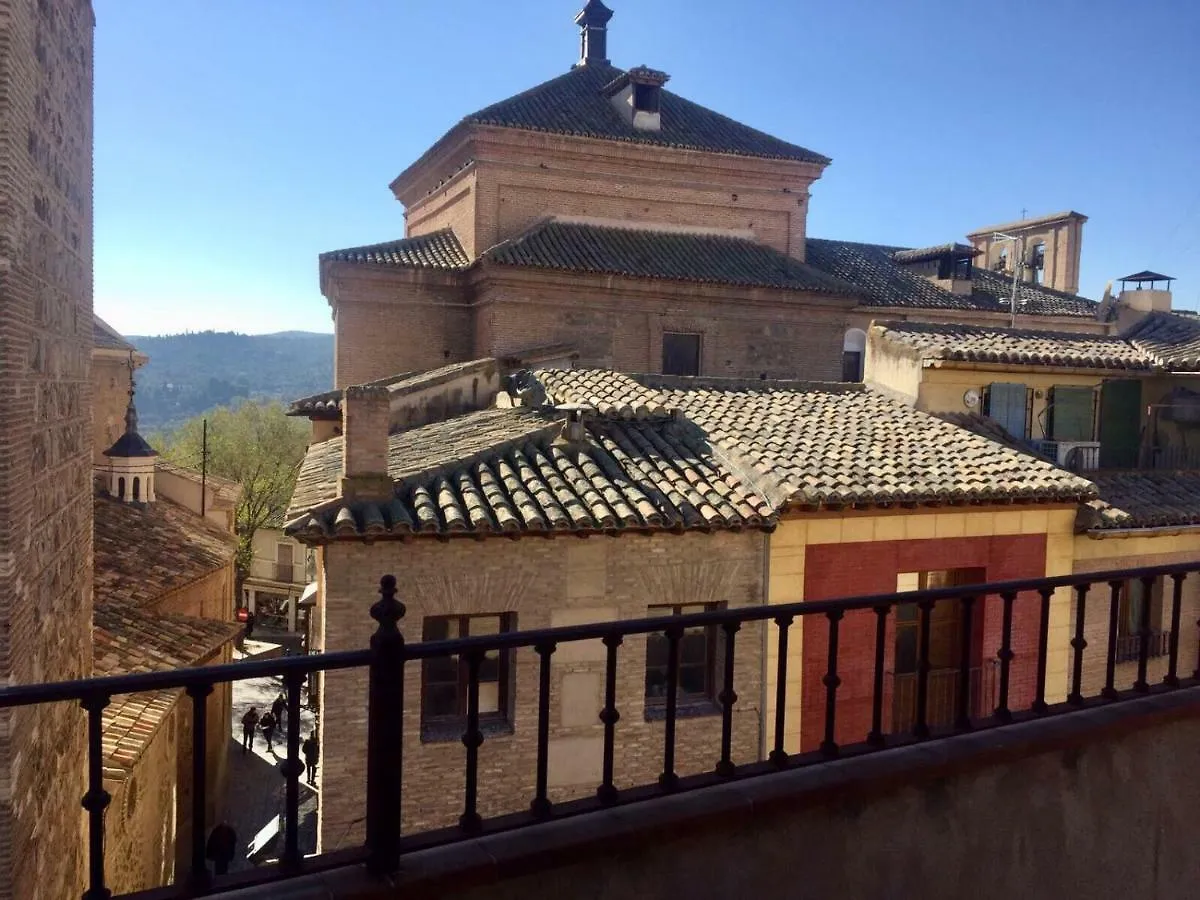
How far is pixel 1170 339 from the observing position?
16.1 m

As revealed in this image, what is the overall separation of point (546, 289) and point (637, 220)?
139 inches

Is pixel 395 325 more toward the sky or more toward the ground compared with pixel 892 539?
more toward the sky

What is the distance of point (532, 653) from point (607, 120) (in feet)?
46.2

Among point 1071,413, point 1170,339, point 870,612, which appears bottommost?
point 870,612

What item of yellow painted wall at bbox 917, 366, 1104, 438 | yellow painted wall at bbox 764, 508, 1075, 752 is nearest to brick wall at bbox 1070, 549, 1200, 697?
yellow painted wall at bbox 764, 508, 1075, 752

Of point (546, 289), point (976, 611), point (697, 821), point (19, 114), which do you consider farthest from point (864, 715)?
point (546, 289)

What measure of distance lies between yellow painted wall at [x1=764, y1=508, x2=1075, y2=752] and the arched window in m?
9.52

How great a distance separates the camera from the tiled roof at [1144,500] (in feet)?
32.7

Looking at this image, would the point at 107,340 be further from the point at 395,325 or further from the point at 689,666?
the point at 689,666

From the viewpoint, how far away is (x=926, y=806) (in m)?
3.17

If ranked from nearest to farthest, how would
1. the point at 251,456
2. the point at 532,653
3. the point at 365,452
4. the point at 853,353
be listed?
the point at 365,452
the point at 532,653
the point at 853,353
the point at 251,456

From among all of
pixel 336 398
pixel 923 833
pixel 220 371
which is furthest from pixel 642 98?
pixel 220 371

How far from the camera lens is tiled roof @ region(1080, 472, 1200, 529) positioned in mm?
9977

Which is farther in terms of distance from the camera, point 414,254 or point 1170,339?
point 414,254
